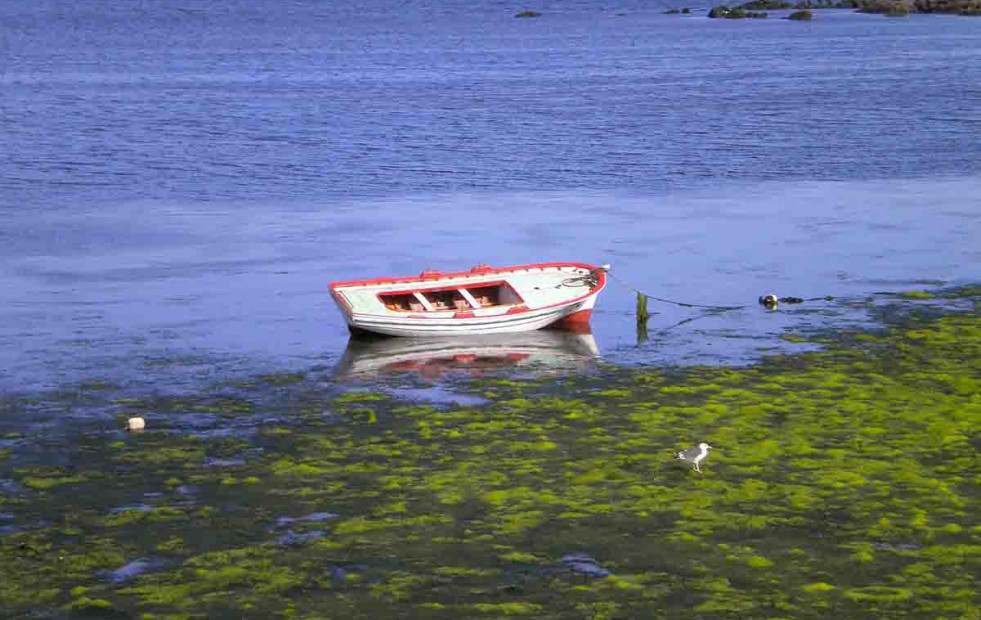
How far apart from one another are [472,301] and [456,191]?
1982 centimetres

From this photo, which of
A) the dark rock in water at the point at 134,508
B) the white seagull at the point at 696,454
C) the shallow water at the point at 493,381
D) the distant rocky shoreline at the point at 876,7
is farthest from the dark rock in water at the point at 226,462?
the distant rocky shoreline at the point at 876,7

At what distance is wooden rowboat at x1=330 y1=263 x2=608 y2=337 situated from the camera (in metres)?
32.2

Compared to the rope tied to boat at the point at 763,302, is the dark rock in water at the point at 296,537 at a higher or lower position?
higher

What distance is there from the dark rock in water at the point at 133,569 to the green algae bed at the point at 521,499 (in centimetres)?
4

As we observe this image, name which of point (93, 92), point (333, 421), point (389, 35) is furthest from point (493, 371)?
point (389, 35)

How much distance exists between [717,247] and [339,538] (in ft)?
77.4

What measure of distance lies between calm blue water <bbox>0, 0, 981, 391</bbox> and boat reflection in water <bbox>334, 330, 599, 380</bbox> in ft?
3.12

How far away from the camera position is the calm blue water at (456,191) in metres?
33.7

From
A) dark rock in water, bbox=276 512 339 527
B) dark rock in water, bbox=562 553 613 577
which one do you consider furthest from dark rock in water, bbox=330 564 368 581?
dark rock in water, bbox=562 553 613 577

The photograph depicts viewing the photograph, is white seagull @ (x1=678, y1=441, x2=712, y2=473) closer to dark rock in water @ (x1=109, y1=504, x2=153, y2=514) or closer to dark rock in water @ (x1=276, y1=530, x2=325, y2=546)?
dark rock in water @ (x1=276, y1=530, x2=325, y2=546)

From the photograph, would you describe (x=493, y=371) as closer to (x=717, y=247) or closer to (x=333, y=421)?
(x=333, y=421)

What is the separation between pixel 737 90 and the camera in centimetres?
8669

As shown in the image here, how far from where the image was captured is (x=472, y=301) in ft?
108

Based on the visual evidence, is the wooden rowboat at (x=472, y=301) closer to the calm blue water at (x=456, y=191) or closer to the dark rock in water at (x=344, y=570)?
the calm blue water at (x=456, y=191)
